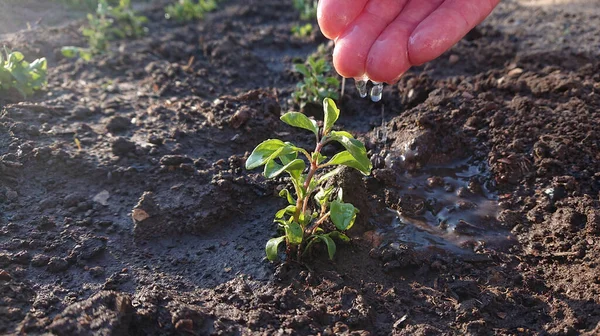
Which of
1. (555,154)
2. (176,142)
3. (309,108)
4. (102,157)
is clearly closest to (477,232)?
(555,154)

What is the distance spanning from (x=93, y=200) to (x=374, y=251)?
4.90 feet

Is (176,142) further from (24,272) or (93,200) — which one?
(24,272)

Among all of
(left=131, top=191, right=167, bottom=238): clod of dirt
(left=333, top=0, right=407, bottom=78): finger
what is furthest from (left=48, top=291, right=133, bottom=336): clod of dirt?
(left=333, top=0, right=407, bottom=78): finger

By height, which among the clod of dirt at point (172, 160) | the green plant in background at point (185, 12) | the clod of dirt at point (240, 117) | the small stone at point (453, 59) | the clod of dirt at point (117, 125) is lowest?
the clod of dirt at point (172, 160)

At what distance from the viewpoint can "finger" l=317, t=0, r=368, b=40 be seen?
8.18 ft

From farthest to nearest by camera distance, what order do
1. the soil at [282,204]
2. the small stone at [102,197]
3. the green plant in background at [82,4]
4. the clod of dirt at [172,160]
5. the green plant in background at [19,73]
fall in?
the green plant in background at [82,4]
the green plant in background at [19,73]
the clod of dirt at [172,160]
the small stone at [102,197]
the soil at [282,204]

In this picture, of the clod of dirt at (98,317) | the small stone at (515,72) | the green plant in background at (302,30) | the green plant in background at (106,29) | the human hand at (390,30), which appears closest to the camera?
→ the clod of dirt at (98,317)

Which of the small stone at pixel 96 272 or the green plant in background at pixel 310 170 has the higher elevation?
the green plant in background at pixel 310 170

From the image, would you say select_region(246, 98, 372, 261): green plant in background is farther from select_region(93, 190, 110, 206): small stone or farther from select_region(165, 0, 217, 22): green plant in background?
select_region(165, 0, 217, 22): green plant in background

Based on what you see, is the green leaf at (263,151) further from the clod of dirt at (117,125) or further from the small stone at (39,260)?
the clod of dirt at (117,125)

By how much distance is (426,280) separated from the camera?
233 cm

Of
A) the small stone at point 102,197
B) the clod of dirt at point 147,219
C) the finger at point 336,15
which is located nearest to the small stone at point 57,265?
the clod of dirt at point 147,219

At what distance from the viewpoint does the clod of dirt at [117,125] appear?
329 centimetres

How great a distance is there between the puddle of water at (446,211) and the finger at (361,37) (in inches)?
30.6
